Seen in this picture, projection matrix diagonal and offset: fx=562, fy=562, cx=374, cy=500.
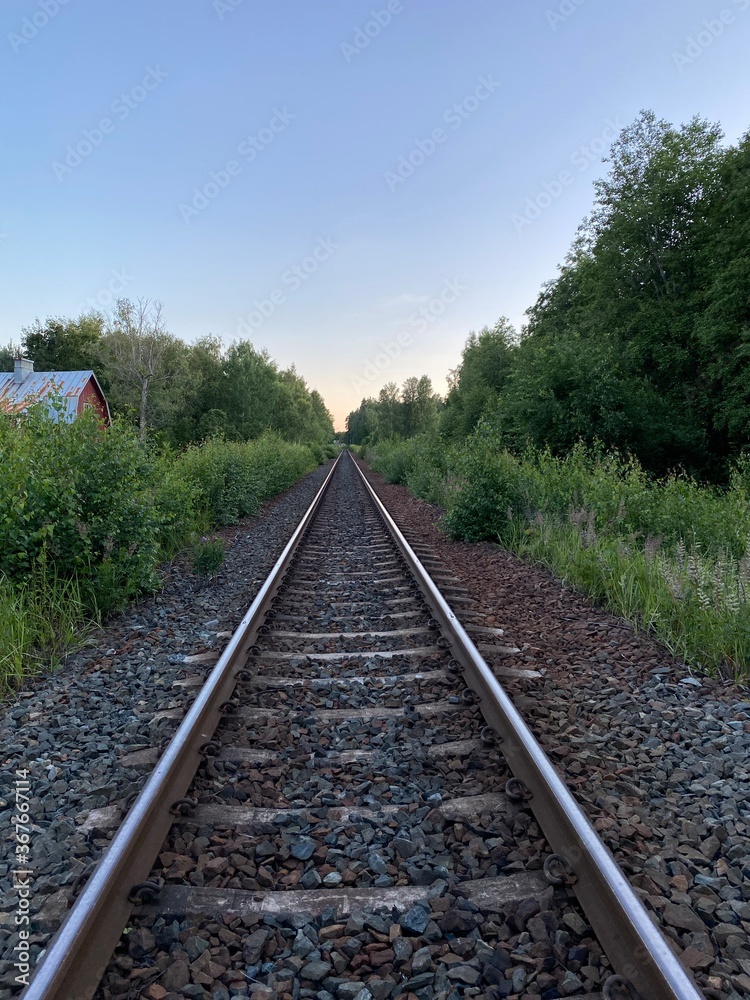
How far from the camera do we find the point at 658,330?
2316cm

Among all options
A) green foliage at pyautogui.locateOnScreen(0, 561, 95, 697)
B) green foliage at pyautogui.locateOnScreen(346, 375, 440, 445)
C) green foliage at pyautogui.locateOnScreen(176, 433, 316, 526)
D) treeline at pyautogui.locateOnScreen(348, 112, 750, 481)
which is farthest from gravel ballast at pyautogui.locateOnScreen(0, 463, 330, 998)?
green foliage at pyautogui.locateOnScreen(346, 375, 440, 445)

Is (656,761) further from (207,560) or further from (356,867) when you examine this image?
(207,560)

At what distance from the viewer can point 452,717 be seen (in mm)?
3248

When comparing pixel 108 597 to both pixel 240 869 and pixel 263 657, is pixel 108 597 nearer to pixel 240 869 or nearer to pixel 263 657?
pixel 263 657

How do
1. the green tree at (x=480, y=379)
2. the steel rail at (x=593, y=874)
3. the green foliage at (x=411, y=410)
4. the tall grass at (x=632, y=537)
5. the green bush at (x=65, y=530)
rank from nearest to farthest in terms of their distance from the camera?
the steel rail at (x=593, y=874), the tall grass at (x=632, y=537), the green bush at (x=65, y=530), the green tree at (x=480, y=379), the green foliage at (x=411, y=410)

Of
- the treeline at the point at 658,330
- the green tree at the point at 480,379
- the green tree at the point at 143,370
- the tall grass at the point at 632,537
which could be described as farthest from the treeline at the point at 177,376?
the tall grass at the point at 632,537

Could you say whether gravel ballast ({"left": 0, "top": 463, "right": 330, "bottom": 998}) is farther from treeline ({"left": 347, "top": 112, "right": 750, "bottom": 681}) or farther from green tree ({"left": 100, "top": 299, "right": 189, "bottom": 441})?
green tree ({"left": 100, "top": 299, "right": 189, "bottom": 441})

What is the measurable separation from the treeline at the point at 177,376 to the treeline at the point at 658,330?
27.9 meters

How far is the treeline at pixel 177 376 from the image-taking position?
165 ft

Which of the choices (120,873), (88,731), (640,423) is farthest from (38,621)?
(640,423)

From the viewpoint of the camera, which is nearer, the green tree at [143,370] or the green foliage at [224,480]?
the green foliage at [224,480]

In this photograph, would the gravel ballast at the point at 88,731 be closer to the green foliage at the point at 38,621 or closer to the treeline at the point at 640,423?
the green foliage at the point at 38,621

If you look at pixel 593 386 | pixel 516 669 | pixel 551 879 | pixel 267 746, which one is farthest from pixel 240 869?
pixel 593 386

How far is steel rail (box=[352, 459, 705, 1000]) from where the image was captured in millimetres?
1537
